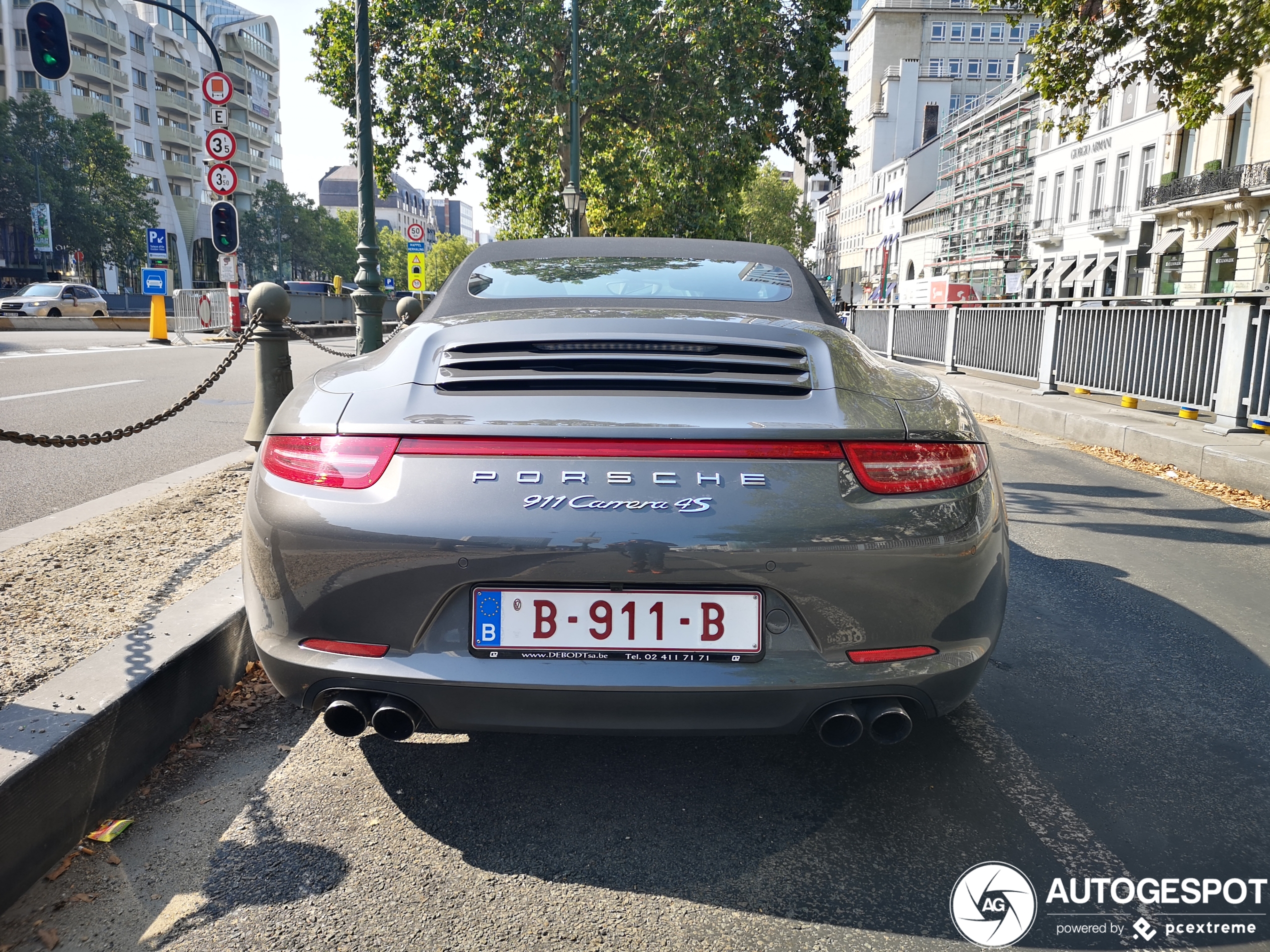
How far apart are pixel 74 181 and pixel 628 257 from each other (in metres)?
61.9

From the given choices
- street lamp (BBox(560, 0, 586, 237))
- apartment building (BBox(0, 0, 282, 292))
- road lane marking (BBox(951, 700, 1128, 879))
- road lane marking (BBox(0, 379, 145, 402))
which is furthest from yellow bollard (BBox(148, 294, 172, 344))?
Answer: apartment building (BBox(0, 0, 282, 292))

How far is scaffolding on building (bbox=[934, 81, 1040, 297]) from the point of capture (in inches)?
2323

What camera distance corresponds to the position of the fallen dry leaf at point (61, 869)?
2158 millimetres

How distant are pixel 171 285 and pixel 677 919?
267ft

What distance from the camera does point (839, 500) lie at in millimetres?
2139

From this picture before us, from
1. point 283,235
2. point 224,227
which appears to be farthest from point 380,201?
point 224,227

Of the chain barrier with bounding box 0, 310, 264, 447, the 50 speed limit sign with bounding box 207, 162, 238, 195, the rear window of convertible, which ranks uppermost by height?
the 50 speed limit sign with bounding box 207, 162, 238, 195

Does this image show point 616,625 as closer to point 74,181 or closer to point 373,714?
point 373,714

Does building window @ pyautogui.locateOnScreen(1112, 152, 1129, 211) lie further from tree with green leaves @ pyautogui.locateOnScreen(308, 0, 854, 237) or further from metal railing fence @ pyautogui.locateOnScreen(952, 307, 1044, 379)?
metal railing fence @ pyautogui.locateOnScreen(952, 307, 1044, 379)

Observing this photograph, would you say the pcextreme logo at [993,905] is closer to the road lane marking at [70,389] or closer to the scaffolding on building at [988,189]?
the road lane marking at [70,389]

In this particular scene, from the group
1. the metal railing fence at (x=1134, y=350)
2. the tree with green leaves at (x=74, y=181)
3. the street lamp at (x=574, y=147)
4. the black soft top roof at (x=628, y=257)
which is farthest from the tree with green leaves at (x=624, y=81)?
the tree with green leaves at (x=74, y=181)

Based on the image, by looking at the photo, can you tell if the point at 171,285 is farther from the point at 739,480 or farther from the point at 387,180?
the point at 739,480

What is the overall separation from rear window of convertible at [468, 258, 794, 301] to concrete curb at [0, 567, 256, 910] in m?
1.43

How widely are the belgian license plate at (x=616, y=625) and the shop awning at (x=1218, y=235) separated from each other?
4076 cm
